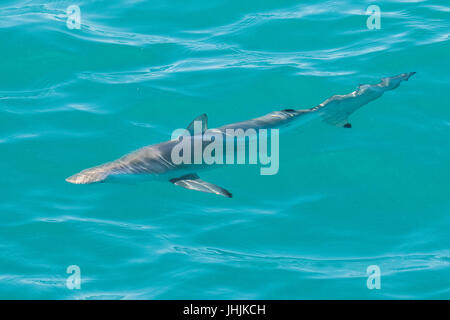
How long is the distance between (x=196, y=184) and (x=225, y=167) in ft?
4.07

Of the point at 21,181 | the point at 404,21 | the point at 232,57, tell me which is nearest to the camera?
the point at 21,181

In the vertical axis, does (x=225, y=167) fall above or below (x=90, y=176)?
above

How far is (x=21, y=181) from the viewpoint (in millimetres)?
12148

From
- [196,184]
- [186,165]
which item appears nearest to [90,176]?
[186,165]

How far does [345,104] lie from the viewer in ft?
42.8

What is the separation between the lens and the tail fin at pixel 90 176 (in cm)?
1098

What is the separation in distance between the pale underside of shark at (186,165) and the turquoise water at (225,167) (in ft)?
1.14

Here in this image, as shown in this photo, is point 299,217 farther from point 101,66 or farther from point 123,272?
point 101,66

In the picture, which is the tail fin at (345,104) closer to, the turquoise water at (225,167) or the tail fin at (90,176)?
the turquoise water at (225,167)

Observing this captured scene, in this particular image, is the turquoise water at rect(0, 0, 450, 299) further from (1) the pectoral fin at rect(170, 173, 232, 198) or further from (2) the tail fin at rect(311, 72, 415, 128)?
(1) the pectoral fin at rect(170, 173, 232, 198)

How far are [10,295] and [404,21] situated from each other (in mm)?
11135

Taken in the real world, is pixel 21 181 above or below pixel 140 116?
below

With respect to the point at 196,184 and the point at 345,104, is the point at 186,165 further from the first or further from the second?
the point at 345,104

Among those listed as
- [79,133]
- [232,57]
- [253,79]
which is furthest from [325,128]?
[79,133]
